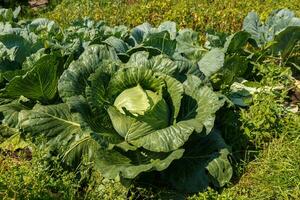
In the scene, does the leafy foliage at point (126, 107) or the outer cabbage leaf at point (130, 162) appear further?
the leafy foliage at point (126, 107)

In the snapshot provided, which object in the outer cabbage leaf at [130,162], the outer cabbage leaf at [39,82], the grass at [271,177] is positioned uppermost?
the outer cabbage leaf at [39,82]

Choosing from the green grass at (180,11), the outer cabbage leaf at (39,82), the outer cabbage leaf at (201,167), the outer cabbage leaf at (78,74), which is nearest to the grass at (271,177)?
the outer cabbage leaf at (201,167)

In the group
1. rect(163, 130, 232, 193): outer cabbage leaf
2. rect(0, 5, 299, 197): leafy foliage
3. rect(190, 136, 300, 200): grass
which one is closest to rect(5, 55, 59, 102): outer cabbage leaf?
rect(0, 5, 299, 197): leafy foliage

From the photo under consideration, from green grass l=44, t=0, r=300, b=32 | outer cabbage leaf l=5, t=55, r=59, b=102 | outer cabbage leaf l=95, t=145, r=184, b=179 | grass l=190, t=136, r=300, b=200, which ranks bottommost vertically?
green grass l=44, t=0, r=300, b=32

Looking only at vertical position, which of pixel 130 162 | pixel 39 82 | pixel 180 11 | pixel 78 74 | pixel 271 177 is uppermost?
pixel 78 74

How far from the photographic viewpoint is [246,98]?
480cm

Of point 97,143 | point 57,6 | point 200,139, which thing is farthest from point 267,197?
point 57,6

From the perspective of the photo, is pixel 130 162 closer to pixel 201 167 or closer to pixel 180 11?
pixel 201 167

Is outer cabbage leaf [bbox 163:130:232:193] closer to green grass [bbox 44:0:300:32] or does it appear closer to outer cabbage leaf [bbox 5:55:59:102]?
outer cabbage leaf [bbox 5:55:59:102]

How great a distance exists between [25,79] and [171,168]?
141 centimetres

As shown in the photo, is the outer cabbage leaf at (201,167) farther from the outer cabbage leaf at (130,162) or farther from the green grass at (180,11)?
the green grass at (180,11)

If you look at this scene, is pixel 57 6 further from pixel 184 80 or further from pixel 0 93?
pixel 184 80

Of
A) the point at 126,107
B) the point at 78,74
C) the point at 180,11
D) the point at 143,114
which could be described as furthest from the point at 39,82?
the point at 180,11

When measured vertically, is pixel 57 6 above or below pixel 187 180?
below
